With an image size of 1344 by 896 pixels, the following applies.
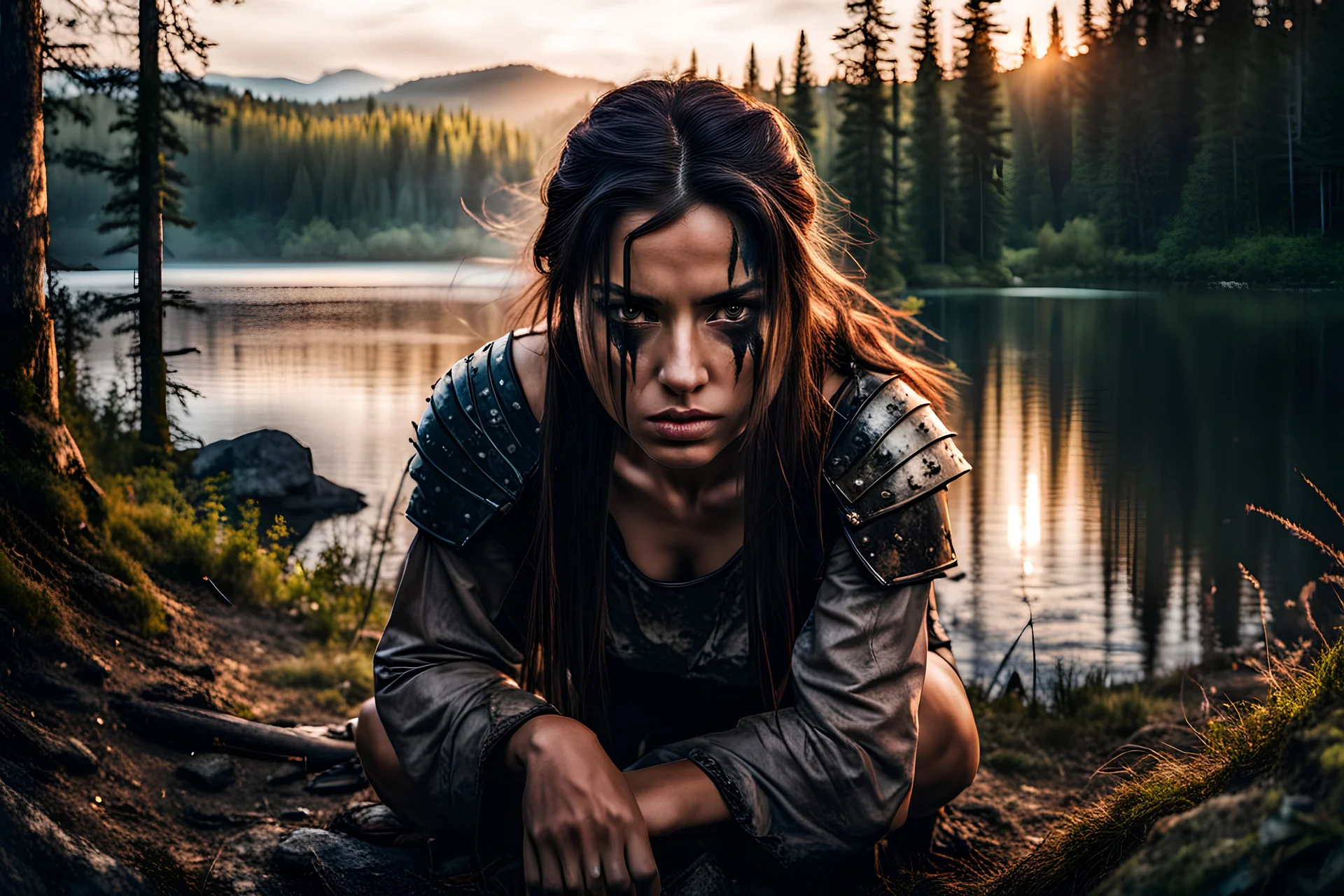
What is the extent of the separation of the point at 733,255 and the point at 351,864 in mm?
1663

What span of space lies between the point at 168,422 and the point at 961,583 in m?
4.73

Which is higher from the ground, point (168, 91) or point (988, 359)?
point (168, 91)

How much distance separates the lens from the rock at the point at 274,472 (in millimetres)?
6855

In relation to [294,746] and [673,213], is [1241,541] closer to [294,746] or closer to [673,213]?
[673,213]

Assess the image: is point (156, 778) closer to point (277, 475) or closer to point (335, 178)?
point (277, 475)

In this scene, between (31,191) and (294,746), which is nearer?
(294,746)

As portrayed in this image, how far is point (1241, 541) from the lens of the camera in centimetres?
430

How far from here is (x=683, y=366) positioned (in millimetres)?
1960

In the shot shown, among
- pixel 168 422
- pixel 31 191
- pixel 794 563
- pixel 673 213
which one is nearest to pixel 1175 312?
pixel 794 563

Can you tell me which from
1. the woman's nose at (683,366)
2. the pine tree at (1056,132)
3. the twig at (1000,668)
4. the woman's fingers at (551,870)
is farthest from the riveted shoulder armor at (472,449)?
the pine tree at (1056,132)

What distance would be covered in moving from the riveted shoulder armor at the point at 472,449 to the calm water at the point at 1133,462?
79 cm

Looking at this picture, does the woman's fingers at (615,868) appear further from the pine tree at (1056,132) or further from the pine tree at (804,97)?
the pine tree at (804,97)

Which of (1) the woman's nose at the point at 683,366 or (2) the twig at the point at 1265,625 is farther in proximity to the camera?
(2) the twig at the point at 1265,625

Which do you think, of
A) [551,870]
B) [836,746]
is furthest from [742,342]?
[551,870]
